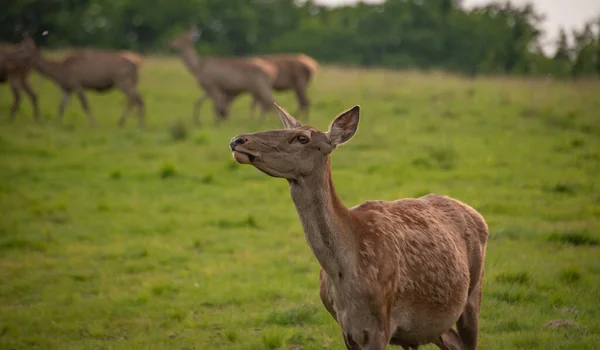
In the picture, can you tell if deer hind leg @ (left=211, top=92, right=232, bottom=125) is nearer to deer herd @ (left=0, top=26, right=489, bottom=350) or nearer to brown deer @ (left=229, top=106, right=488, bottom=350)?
deer herd @ (left=0, top=26, right=489, bottom=350)

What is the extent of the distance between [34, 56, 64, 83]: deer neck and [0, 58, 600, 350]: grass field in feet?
4.13

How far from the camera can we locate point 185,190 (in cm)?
1497

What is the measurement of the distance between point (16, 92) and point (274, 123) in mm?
7784

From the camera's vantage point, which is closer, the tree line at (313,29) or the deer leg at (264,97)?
the deer leg at (264,97)

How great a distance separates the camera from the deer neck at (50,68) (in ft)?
78.3

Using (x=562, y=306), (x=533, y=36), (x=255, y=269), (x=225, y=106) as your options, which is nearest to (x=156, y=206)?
(x=255, y=269)

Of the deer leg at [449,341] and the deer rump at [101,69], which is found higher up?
the deer rump at [101,69]

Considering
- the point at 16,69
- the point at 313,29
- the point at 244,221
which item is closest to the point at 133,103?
the point at 16,69

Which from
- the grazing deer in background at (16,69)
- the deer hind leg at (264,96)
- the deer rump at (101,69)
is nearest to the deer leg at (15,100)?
the grazing deer in background at (16,69)

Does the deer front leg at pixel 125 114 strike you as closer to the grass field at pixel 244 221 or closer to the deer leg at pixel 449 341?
the grass field at pixel 244 221

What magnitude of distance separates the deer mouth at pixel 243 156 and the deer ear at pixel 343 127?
61 centimetres

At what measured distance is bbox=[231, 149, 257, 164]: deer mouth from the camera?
508cm

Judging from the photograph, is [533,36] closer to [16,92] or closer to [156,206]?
[16,92]

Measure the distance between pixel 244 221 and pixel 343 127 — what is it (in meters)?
7.15
